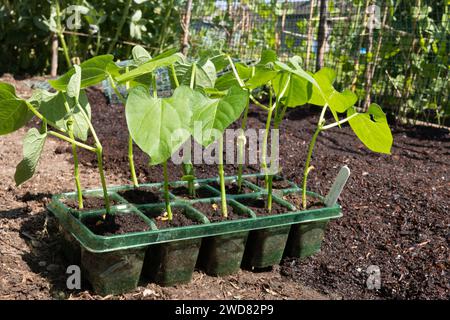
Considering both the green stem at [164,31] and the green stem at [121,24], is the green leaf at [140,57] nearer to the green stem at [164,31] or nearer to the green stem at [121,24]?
the green stem at [121,24]

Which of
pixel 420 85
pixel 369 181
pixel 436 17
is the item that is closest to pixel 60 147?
pixel 369 181

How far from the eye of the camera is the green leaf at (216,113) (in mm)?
1317

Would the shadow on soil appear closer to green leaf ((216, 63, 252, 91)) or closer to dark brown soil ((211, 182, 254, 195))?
dark brown soil ((211, 182, 254, 195))

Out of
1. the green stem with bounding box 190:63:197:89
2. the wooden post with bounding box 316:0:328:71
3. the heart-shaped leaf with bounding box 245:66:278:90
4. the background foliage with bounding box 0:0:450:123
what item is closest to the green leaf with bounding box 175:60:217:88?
the green stem with bounding box 190:63:197:89

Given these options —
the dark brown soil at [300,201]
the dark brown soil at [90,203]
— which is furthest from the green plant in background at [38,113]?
the dark brown soil at [300,201]

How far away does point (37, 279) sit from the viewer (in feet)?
5.10

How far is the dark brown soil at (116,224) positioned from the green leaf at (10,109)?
1.16 feet

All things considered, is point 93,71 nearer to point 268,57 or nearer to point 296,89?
point 268,57

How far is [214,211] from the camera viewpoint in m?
1.69

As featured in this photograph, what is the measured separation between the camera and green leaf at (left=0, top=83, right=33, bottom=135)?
1.44m

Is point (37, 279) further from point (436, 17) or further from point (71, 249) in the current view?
point (436, 17)

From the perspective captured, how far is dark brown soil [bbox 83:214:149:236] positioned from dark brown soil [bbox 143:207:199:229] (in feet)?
0.20

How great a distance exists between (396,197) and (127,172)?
1270mm

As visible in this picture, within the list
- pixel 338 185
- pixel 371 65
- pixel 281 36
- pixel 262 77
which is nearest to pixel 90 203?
pixel 262 77
